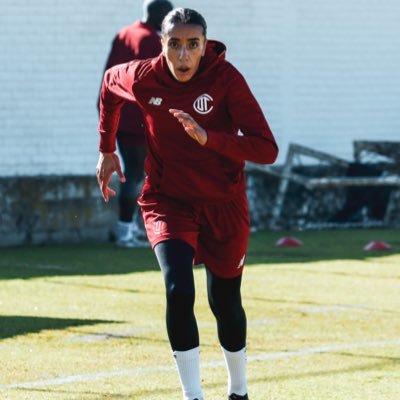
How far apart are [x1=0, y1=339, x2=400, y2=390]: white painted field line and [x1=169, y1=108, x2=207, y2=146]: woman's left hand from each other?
6.17ft

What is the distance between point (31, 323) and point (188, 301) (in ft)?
10.9

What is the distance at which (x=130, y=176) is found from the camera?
1438 cm

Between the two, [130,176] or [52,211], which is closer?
[130,176]

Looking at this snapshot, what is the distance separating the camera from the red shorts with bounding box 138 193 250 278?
620cm

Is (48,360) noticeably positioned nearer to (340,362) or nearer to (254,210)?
(340,362)

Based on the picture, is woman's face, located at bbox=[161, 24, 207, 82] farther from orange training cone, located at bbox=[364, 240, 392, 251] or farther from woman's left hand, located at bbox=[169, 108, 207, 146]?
orange training cone, located at bbox=[364, 240, 392, 251]

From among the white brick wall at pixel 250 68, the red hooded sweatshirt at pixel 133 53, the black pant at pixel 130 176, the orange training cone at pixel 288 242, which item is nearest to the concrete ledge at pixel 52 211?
the white brick wall at pixel 250 68

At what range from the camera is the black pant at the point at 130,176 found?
14.3 meters

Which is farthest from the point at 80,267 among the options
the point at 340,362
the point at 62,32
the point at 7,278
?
the point at 340,362

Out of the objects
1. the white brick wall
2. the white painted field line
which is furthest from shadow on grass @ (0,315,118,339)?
the white brick wall

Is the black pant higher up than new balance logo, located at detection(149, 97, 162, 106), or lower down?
lower down

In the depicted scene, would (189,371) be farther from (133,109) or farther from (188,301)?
(133,109)

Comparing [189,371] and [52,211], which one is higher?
[189,371]

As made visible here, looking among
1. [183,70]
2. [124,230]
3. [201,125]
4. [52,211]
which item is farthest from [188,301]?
[52,211]
